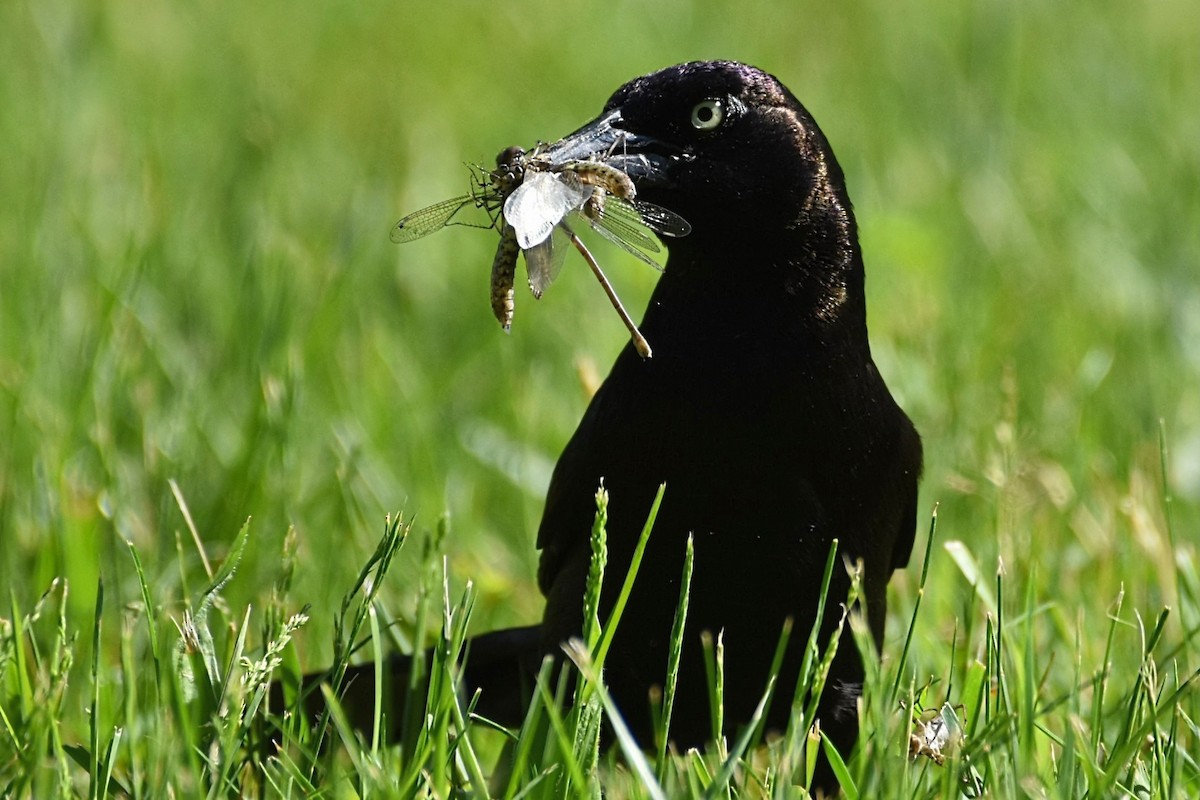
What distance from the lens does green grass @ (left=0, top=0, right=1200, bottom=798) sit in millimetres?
2666

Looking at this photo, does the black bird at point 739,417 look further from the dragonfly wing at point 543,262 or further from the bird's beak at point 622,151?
the dragonfly wing at point 543,262

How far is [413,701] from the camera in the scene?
2.60 m

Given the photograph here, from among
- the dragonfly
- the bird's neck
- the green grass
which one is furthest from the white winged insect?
the green grass

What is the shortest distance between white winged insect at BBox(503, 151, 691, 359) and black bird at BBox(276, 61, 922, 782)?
9 centimetres

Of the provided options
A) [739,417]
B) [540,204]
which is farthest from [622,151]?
[739,417]

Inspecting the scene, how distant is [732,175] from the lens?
3100mm

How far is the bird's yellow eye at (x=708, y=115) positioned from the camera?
3127 millimetres

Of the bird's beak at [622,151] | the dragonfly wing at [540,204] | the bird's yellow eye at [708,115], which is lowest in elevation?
the dragonfly wing at [540,204]

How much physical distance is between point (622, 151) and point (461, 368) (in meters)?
1.95

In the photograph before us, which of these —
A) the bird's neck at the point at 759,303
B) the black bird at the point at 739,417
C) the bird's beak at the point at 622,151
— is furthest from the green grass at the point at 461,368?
the bird's beak at the point at 622,151

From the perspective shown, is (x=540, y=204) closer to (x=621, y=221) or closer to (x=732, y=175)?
(x=621, y=221)

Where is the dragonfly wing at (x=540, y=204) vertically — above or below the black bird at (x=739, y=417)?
above

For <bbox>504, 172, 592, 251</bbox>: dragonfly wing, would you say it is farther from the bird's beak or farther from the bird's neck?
the bird's neck

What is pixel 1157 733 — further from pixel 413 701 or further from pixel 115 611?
pixel 115 611
